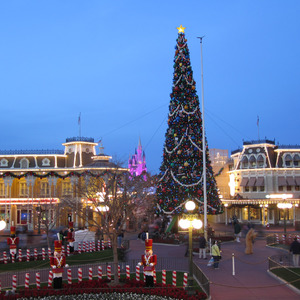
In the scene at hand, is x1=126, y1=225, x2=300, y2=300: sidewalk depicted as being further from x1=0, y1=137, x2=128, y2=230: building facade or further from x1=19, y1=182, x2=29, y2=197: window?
x1=19, y1=182, x2=29, y2=197: window

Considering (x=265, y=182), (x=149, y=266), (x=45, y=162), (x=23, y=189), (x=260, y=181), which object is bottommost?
(x=149, y=266)

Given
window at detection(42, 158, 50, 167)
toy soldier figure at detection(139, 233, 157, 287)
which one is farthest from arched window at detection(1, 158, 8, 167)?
toy soldier figure at detection(139, 233, 157, 287)

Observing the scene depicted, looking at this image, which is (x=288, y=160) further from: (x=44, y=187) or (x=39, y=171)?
(x=44, y=187)

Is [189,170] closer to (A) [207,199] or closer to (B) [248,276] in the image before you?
(A) [207,199]

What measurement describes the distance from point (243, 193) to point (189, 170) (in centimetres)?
2184

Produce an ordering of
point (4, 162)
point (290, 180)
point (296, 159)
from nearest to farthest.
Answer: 1. point (290, 180)
2. point (296, 159)
3. point (4, 162)

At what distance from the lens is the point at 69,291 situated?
1541cm

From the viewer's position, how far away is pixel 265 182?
49.8 m

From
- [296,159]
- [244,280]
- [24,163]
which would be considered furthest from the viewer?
[24,163]

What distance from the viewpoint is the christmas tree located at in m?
31.6

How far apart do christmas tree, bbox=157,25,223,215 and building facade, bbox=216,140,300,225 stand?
18.2 metres

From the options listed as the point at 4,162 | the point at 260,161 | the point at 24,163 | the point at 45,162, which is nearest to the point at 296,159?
the point at 260,161

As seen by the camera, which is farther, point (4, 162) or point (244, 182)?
point (4, 162)

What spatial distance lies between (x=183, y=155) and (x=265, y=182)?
21199 mm
